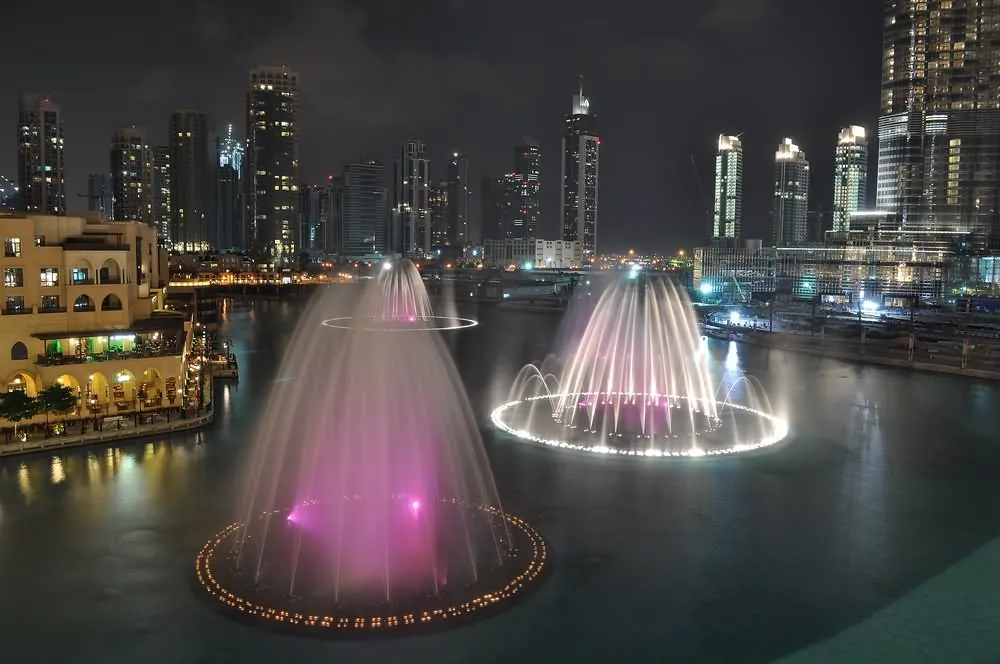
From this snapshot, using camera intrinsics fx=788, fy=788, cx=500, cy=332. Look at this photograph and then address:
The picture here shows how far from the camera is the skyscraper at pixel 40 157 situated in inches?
4033

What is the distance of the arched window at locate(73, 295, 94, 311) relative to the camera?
25.0 meters

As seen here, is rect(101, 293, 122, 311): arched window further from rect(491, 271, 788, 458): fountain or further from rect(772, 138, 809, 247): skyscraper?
rect(772, 138, 809, 247): skyscraper

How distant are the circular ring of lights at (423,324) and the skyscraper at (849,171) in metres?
81.0

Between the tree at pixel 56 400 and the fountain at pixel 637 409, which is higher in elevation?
the tree at pixel 56 400

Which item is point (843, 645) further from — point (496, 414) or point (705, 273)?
point (705, 273)

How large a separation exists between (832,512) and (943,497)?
3066 millimetres

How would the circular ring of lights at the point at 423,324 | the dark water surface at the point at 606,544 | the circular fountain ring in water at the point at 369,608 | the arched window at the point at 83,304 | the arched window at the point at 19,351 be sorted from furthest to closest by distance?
1. the circular ring of lights at the point at 423,324
2. the arched window at the point at 83,304
3. the arched window at the point at 19,351
4. the circular fountain ring in water at the point at 369,608
5. the dark water surface at the point at 606,544

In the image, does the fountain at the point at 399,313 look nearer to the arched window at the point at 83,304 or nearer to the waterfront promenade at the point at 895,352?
the waterfront promenade at the point at 895,352

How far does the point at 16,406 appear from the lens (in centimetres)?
2006

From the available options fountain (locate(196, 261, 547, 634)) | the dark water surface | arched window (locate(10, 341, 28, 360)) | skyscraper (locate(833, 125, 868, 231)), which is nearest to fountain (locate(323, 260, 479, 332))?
fountain (locate(196, 261, 547, 634))

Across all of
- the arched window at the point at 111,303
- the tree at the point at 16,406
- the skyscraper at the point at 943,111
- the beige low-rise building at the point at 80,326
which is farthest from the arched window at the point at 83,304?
the skyscraper at the point at 943,111

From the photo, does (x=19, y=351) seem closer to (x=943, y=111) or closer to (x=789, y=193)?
(x=943, y=111)

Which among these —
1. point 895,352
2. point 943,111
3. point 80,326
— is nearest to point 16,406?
point 80,326

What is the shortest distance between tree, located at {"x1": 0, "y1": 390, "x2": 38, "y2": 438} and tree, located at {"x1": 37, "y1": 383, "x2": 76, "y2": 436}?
0.21 m
